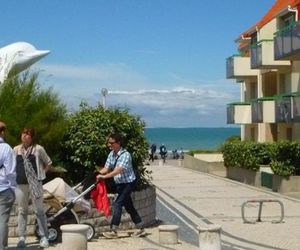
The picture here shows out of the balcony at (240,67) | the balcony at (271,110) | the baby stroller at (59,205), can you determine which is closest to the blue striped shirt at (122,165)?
the baby stroller at (59,205)

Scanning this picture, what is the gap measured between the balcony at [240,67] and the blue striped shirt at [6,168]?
113 feet

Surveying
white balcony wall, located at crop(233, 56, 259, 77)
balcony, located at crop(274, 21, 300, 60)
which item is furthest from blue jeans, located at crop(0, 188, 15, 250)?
white balcony wall, located at crop(233, 56, 259, 77)

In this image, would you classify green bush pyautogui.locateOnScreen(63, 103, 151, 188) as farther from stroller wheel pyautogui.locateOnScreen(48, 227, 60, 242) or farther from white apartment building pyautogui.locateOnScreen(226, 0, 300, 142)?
white apartment building pyautogui.locateOnScreen(226, 0, 300, 142)

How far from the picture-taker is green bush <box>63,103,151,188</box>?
47.9ft

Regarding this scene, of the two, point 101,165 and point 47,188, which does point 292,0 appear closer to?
point 101,165

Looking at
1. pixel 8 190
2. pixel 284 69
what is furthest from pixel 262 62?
pixel 8 190

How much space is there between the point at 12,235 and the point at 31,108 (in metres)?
3.43

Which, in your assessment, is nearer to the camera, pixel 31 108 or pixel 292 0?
pixel 31 108

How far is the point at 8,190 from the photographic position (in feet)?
32.1

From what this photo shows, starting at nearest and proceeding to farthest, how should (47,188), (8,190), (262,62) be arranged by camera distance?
1. (8,190)
2. (47,188)
3. (262,62)

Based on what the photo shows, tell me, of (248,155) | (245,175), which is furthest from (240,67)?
(248,155)

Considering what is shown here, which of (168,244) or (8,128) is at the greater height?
(8,128)

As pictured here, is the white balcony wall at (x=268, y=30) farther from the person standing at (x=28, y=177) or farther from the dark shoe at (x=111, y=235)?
the person standing at (x=28, y=177)

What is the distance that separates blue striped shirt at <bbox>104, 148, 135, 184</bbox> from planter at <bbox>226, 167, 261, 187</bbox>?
18246 mm
